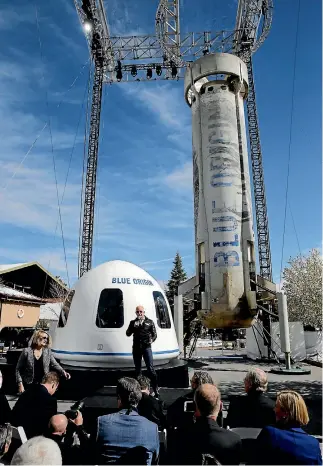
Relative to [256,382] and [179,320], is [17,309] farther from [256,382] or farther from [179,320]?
[256,382]

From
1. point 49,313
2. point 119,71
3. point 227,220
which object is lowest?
point 49,313

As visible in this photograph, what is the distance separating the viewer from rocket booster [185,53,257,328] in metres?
15.0

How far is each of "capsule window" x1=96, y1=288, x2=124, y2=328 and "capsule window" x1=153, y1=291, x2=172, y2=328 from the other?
46.9 inches

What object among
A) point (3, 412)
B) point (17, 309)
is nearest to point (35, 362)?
point (3, 412)

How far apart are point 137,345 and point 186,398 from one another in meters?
3.03

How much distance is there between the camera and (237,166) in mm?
16219

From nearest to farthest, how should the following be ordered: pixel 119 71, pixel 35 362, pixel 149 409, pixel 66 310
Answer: pixel 149 409 < pixel 35 362 < pixel 66 310 < pixel 119 71

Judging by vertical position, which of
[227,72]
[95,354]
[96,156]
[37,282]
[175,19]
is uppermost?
[175,19]

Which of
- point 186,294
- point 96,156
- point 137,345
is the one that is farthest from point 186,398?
point 96,156

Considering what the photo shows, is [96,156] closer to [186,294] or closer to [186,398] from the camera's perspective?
[186,294]

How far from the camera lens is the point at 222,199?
15641 mm

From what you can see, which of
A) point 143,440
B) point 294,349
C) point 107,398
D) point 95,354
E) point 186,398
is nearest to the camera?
point 143,440

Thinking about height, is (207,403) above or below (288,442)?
above

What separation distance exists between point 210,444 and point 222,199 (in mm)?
13357
